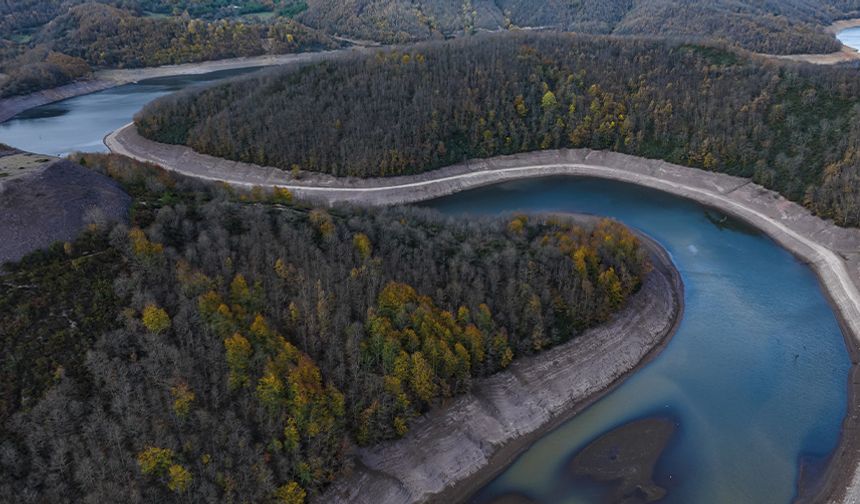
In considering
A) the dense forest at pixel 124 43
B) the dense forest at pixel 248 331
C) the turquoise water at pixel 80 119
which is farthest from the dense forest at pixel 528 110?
the dense forest at pixel 124 43

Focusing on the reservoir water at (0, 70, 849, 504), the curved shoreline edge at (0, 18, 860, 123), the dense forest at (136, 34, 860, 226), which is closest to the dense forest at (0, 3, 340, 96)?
the curved shoreline edge at (0, 18, 860, 123)

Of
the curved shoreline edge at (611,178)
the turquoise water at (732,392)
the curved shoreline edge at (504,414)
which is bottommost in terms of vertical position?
the turquoise water at (732,392)

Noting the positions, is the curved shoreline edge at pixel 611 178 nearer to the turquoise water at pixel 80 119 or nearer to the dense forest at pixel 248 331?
the turquoise water at pixel 80 119

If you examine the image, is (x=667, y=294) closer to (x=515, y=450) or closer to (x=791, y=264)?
(x=791, y=264)

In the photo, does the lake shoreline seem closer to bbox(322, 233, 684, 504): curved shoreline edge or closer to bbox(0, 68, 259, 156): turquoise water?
bbox(0, 68, 259, 156): turquoise water

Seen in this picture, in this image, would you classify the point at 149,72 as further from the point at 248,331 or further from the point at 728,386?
the point at 728,386

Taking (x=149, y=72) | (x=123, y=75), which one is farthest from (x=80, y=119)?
(x=149, y=72)

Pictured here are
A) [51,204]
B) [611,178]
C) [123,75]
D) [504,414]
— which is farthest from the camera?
[123,75]
